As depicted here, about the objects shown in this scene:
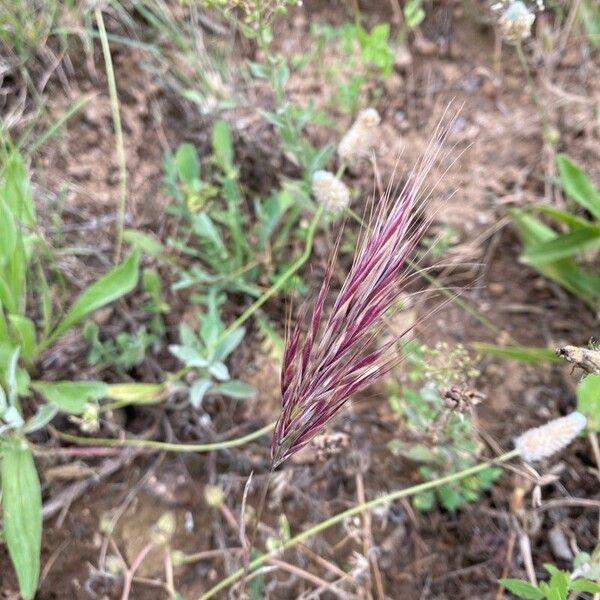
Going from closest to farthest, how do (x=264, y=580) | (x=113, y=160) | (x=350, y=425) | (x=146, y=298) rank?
(x=264, y=580) → (x=350, y=425) → (x=146, y=298) → (x=113, y=160)

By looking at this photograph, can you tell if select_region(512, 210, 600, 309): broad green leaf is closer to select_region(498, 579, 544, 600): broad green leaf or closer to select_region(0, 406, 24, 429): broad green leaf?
select_region(498, 579, 544, 600): broad green leaf

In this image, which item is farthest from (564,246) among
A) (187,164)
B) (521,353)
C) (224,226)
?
(187,164)

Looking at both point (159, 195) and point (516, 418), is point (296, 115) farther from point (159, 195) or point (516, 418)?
point (516, 418)

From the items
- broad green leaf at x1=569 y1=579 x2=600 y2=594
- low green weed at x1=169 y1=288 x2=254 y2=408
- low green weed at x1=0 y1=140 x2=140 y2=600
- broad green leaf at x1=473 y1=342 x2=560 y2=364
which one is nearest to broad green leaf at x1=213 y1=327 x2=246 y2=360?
low green weed at x1=169 y1=288 x2=254 y2=408

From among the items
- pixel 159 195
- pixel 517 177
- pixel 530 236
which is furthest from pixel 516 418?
pixel 159 195

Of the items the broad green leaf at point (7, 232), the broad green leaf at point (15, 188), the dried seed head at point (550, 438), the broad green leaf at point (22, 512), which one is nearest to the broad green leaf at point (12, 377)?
the broad green leaf at point (22, 512)

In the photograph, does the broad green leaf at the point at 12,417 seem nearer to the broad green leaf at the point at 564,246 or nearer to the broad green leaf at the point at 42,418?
the broad green leaf at the point at 42,418
